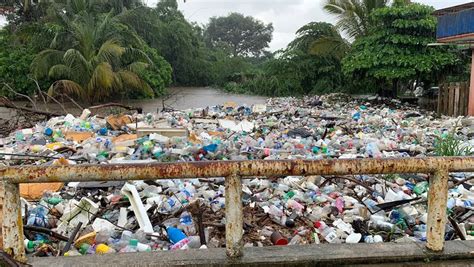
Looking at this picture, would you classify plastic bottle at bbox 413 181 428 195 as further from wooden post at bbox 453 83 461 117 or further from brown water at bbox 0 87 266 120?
A: brown water at bbox 0 87 266 120

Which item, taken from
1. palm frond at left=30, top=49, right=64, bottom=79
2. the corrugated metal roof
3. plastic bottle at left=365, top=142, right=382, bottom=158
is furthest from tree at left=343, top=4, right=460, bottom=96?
palm frond at left=30, top=49, right=64, bottom=79

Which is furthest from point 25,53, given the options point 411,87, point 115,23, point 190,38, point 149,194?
point 149,194

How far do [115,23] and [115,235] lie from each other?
17878 millimetres

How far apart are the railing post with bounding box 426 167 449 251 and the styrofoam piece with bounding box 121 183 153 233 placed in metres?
1.78

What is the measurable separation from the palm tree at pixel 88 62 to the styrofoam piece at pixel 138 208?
14.1 m

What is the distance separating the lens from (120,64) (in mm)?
19500

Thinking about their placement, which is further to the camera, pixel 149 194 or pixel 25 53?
pixel 25 53

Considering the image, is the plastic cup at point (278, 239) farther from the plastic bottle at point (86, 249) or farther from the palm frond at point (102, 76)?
the palm frond at point (102, 76)

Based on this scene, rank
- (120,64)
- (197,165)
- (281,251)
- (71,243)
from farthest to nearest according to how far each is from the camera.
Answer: (120,64)
(71,243)
(281,251)
(197,165)

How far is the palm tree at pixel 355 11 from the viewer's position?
16.8 m

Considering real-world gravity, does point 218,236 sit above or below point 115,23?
below

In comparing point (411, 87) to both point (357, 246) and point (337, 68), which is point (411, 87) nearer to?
point (337, 68)

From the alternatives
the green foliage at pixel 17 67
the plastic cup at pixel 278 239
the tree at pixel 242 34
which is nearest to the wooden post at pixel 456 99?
the plastic cup at pixel 278 239

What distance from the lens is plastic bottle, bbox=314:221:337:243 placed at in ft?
9.96
